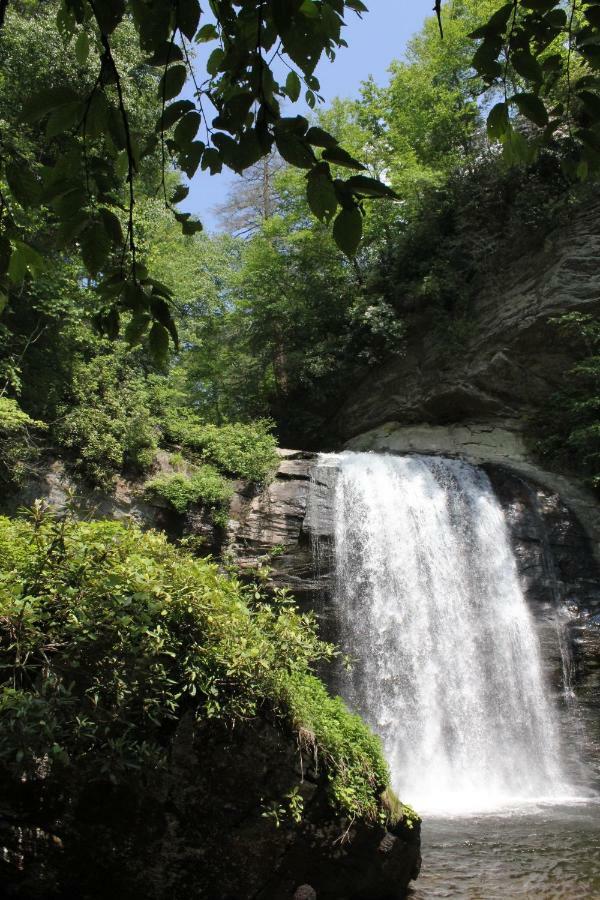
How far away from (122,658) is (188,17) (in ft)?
9.93

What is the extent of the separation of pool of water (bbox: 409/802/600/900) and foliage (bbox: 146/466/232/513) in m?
6.27

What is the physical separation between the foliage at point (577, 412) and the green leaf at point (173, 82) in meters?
12.8

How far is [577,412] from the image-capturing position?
14.5 m

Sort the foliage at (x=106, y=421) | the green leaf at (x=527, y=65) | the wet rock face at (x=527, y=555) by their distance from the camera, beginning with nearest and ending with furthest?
1. the green leaf at (x=527, y=65)
2. the wet rock face at (x=527, y=555)
3. the foliage at (x=106, y=421)

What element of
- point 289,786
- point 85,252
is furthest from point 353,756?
point 85,252

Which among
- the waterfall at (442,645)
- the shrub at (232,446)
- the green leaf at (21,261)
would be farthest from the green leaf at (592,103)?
the shrub at (232,446)

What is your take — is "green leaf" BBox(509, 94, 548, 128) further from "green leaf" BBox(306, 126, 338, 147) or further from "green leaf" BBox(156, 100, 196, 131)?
"green leaf" BBox(156, 100, 196, 131)

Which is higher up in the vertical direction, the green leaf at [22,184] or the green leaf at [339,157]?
the green leaf at [22,184]

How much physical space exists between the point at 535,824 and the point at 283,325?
52.5 feet

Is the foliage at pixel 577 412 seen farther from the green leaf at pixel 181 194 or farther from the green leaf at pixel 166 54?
the green leaf at pixel 166 54

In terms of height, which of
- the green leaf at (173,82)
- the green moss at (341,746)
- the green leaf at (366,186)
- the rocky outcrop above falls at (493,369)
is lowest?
the green moss at (341,746)

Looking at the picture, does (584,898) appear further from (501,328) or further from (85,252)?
(501,328)

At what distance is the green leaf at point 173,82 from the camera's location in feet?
6.36

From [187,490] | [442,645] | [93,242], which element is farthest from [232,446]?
[93,242]
